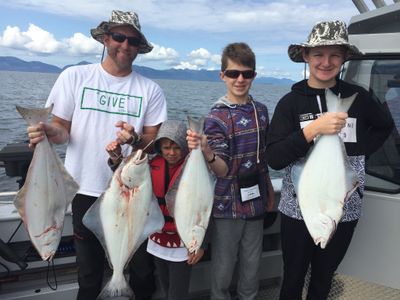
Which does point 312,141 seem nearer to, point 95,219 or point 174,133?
point 174,133

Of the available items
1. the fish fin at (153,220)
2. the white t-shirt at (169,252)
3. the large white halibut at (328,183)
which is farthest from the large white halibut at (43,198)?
the large white halibut at (328,183)

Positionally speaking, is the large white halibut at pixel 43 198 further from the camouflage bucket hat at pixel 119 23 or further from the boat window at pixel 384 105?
the boat window at pixel 384 105

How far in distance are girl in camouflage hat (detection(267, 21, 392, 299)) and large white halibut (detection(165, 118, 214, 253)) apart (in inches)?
19.3

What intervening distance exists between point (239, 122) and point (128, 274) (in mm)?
1699

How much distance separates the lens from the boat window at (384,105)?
2.93 metres

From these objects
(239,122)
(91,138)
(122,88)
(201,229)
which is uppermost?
(122,88)

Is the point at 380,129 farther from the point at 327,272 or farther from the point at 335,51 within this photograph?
the point at 327,272

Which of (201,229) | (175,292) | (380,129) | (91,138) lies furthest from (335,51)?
(175,292)

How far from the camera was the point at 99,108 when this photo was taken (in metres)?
2.62

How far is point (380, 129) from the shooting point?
2596 millimetres

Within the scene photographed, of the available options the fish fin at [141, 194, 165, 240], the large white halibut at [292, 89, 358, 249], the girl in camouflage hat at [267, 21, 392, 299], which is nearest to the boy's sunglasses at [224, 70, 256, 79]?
the girl in camouflage hat at [267, 21, 392, 299]

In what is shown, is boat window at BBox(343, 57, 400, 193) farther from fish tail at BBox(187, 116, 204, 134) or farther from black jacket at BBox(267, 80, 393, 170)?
fish tail at BBox(187, 116, 204, 134)

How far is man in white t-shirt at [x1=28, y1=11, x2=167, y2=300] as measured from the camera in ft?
8.40

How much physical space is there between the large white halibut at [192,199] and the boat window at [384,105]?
4.91 feet
